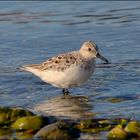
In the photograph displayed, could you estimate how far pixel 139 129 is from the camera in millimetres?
9570

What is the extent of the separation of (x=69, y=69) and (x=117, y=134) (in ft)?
11.1

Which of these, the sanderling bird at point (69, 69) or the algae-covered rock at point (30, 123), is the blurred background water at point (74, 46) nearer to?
the sanderling bird at point (69, 69)

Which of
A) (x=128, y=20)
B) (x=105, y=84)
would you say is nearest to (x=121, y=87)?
Result: (x=105, y=84)

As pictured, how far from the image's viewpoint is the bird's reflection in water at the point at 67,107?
11.2 metres

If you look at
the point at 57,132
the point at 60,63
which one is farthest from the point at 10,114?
the point at 60,63

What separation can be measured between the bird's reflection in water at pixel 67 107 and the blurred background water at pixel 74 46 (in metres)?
0.06

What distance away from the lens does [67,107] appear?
39.1ft

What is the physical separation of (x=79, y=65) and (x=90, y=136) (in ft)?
10.4

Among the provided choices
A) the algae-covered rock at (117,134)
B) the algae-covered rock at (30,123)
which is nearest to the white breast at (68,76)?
the algae-covered rock at (30,123)

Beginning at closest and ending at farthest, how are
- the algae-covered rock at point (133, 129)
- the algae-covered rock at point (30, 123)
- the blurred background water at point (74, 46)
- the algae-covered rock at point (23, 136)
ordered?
the algae-covered rock at point (133, 129)
the algae-covered rock at point (23, 136)
the algae-covered rock at point (30, 123)
the blurred background water at point (74, 46)

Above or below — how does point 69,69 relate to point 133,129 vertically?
above

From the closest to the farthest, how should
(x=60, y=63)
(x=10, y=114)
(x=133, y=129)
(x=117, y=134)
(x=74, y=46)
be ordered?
(x=117, y=134), (x=133, y=129), (x=10, y=114), (x=60, y=63), (x=74, y=46)

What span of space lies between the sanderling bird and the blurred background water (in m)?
0.32

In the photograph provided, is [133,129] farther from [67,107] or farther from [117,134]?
[67,107]
